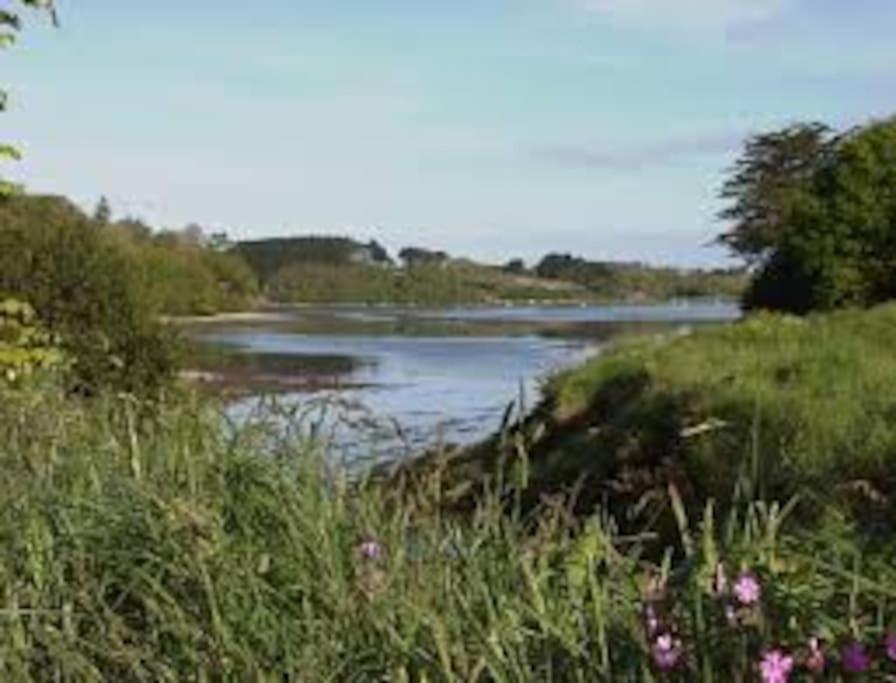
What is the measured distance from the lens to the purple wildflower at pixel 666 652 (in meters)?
4.07

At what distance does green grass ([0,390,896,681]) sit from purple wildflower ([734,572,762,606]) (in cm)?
4

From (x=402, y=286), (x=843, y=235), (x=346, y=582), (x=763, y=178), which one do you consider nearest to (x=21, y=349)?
(x=346, y=582)

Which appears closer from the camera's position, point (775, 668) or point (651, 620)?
point (775, 668)

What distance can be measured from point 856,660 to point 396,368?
54.0 m

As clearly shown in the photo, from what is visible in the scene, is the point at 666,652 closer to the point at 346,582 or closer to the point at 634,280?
the point at 346,582

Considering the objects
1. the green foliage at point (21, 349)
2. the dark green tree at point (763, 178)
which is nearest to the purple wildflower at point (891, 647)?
the green foliage at point (21, 349)

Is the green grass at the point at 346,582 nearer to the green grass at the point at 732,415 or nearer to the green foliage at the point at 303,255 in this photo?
the green grass at the point at 732,415

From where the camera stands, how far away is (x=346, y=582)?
201 inches

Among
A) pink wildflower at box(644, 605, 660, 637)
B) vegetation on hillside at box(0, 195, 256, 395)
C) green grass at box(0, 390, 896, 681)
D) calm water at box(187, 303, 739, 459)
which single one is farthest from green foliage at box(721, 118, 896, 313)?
pink wildflower at box(644, 605, 660, 637)

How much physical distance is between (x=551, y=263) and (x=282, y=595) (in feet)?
580

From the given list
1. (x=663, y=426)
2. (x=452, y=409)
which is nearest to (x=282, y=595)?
(x=663, y=426)

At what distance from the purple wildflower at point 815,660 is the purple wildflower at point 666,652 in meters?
0.30

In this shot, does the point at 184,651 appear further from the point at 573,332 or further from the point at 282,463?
the point at 573,332

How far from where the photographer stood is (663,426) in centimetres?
1883
